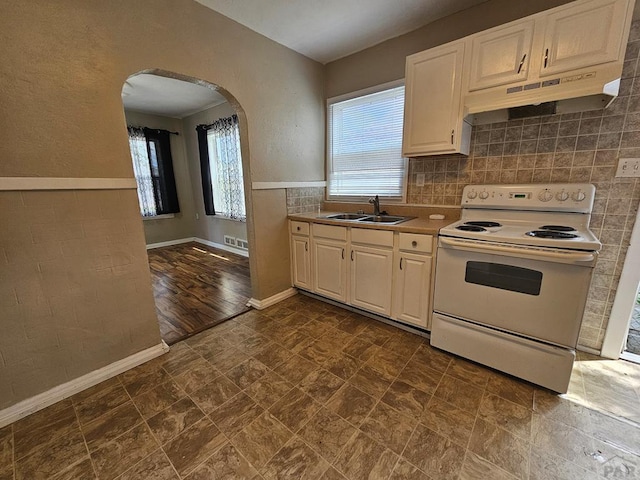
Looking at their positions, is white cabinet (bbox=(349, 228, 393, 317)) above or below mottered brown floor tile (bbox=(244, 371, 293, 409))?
above

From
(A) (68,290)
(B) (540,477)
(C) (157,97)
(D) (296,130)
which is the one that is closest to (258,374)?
(A) (68,290)

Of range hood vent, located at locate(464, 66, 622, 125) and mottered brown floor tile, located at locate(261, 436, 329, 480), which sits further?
range hood vent, located at locate(464, 66, 622, 125)

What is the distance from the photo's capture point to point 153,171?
5094 mm

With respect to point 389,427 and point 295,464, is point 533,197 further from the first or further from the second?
point 295,464

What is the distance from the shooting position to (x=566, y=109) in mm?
1769

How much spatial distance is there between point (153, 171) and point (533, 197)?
5.70m

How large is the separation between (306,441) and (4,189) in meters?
1.98

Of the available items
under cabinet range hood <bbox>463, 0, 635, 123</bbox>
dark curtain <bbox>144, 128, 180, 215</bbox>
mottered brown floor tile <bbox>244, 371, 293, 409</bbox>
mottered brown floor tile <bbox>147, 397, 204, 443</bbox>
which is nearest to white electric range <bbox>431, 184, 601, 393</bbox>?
under cabinet range hood <bbox>463, 0, 635, 123</bbox>

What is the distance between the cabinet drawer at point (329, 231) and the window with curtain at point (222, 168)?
1.99 m

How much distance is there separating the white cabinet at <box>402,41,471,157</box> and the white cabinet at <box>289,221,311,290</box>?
4.13ft

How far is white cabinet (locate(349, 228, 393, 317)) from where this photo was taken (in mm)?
2193

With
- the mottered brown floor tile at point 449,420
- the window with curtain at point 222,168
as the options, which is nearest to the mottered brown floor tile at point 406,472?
the mottered brown floor tile at point 449,420

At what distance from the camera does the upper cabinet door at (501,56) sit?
167 cm

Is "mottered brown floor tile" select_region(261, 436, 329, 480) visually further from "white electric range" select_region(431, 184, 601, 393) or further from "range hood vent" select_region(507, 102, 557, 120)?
"range hood vent" select_region(507, 102, 557, 120)
